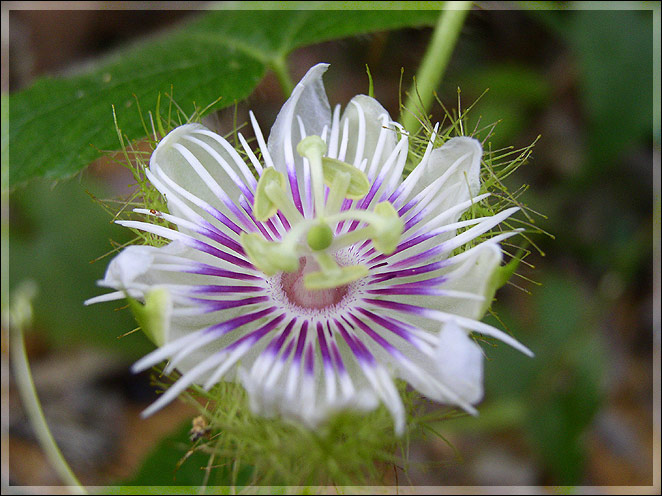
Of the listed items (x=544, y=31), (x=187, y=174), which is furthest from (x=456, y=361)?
(x=544, y=31)

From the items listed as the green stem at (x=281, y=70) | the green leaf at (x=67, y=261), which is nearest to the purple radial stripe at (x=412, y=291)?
the green stem at (x=281, y=70)

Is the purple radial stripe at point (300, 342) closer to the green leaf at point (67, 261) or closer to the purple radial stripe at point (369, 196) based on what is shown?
the purple radial stripe at point (369, 196)

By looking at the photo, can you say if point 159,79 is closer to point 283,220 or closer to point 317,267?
point 283,220

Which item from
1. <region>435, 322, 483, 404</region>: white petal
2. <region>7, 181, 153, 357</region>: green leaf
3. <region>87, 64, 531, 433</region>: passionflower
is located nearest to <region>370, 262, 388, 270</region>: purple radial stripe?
<region>87, 64, 531, 433</region>: passionflower

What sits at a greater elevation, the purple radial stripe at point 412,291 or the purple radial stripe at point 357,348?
the purple radial stripe at point 412,291

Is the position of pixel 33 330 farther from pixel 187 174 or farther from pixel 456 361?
pixel 456 361

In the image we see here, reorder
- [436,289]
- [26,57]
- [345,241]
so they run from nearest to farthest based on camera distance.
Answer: [436,289], [345,241], [26,57]
